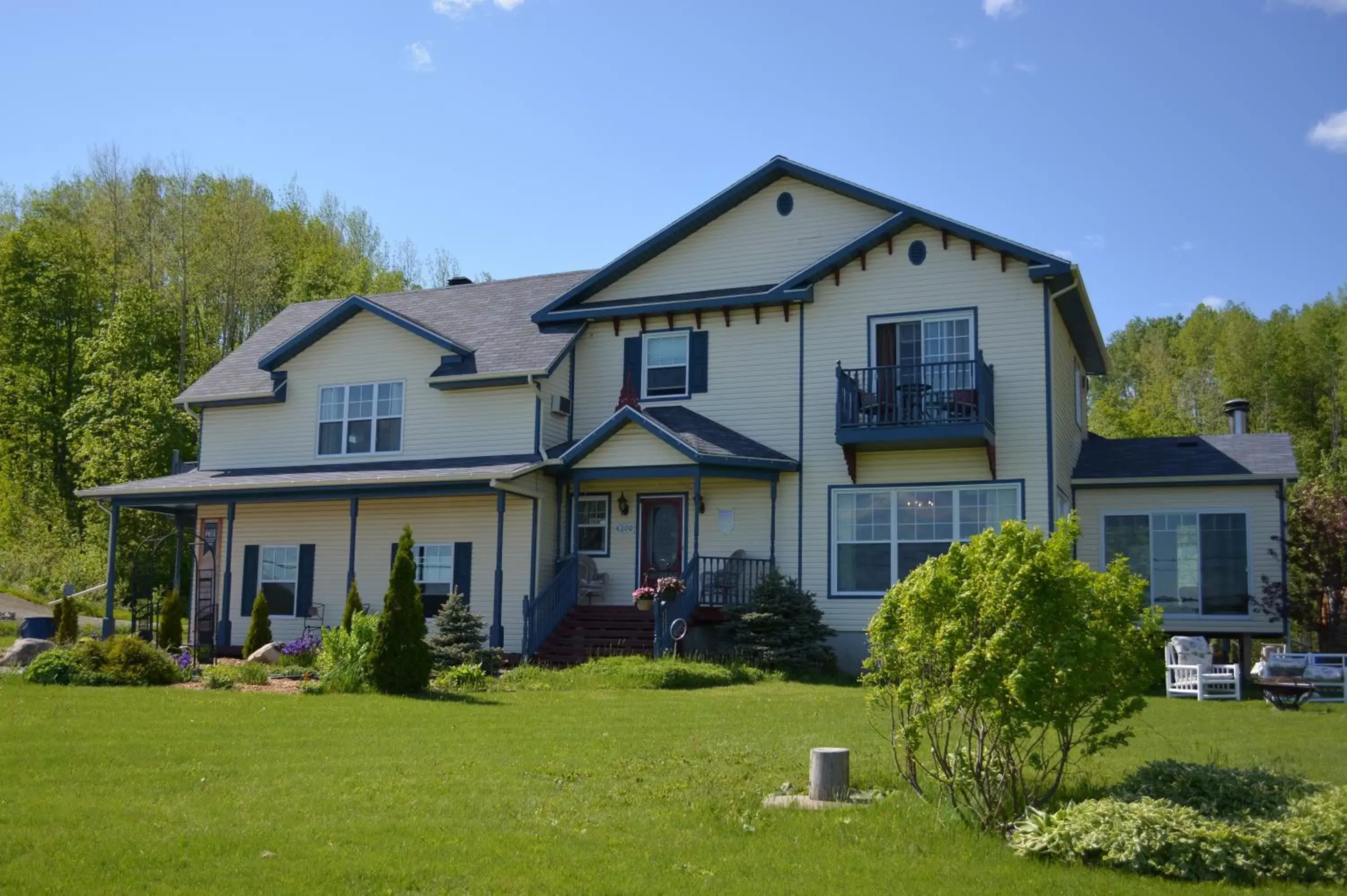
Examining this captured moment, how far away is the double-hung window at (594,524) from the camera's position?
2319 centimetres

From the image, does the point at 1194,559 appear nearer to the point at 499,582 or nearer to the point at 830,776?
the point at 499,582

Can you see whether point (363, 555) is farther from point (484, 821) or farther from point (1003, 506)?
point (484, 821)

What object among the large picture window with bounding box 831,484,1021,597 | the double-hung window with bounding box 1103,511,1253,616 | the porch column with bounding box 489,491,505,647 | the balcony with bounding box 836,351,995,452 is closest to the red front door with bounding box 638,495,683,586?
the porch column with bounding box 489,491,505,647

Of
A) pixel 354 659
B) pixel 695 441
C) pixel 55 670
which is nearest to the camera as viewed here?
pixel 354 659

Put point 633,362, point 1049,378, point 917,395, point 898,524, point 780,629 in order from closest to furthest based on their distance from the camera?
1. point 780,629
2. point 1049,378
3. point 917,395
4. point 898,524
5. point 633,362

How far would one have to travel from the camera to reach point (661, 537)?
22.9 metres

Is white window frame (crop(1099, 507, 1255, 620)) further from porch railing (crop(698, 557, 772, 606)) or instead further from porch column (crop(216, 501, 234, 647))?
porch column (crop(216, 501, 234, 647))

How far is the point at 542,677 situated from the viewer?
18.5 m

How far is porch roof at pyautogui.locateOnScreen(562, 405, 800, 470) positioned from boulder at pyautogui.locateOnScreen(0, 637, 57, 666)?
8751 mm

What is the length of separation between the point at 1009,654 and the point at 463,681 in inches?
429

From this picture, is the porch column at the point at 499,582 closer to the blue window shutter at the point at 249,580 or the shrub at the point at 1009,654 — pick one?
the blue window shutter at the point at 249,580

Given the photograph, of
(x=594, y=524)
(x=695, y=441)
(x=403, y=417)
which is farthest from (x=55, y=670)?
(x=695, y=441)

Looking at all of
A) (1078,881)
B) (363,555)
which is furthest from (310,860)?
(363,555)

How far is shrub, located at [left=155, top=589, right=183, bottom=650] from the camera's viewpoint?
2247cm
